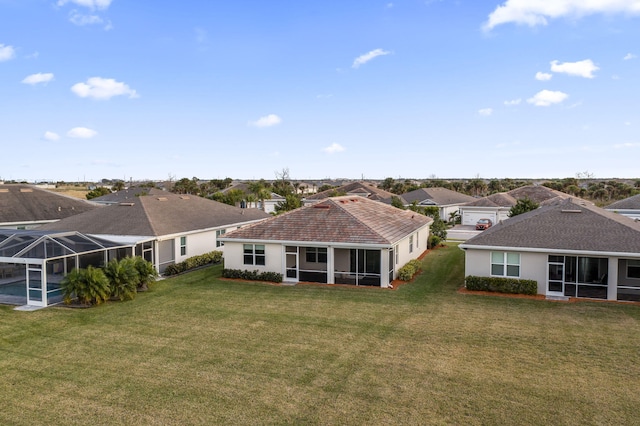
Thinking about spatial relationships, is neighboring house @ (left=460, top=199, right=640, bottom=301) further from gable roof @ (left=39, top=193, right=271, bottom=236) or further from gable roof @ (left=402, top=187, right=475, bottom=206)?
gable roof @ (left=402, top=187, right=475, bottom=206)

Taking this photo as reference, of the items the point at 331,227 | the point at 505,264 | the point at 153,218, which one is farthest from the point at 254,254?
the point at 505,264

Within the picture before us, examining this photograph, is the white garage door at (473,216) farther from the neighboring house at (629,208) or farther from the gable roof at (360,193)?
the neighboring house at (629,208)

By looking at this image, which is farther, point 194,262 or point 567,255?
point 194,262

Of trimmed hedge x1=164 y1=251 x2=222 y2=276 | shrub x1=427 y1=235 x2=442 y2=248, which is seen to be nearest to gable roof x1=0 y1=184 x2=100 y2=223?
trimmed hedge x1=164 y1=251 x2=222 y2=276

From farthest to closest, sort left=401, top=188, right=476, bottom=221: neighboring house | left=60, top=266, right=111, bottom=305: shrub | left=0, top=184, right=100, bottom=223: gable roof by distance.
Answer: left=401, top=188, right=476, bottom=221: neighboring house < left=0, top=184, right=100, bottom=223: gable roof < left=60, top=266, right=111, bottom=305: shrub

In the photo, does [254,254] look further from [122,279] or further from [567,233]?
[567,233]

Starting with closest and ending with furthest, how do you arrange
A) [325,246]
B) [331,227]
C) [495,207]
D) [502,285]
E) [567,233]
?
[502,285] → [567,233] → [325,246] → [331,227] → [495,207]

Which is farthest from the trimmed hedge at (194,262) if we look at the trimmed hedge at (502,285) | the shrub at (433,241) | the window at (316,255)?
the shrub at (433,241)
